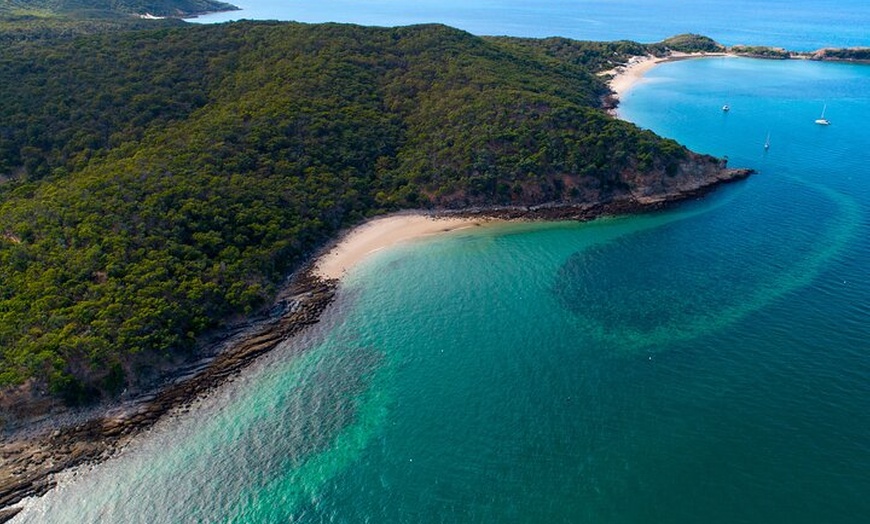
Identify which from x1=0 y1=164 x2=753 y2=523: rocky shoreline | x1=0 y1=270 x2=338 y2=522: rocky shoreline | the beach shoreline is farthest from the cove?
the beach shoreline

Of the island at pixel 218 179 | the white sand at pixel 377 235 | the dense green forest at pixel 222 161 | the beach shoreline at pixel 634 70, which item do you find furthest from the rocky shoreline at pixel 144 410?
the beach shoreline at pixel 634 70

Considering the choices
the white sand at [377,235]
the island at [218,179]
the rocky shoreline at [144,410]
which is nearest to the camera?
the rocky shoreline at [144,410]

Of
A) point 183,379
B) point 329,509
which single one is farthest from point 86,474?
point 329,509

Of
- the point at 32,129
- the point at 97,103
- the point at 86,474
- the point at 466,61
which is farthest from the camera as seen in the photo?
the point at 466,61

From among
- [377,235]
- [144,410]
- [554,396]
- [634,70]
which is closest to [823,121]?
[634,70]

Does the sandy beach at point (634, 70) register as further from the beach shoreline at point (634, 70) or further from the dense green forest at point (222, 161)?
the dense green forest at point (222, 161)

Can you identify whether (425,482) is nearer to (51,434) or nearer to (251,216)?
(51,434)

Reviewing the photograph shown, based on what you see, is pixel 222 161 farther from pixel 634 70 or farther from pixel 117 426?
pixel 634 70

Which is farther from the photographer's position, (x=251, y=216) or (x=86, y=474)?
(x=251, y=216)
